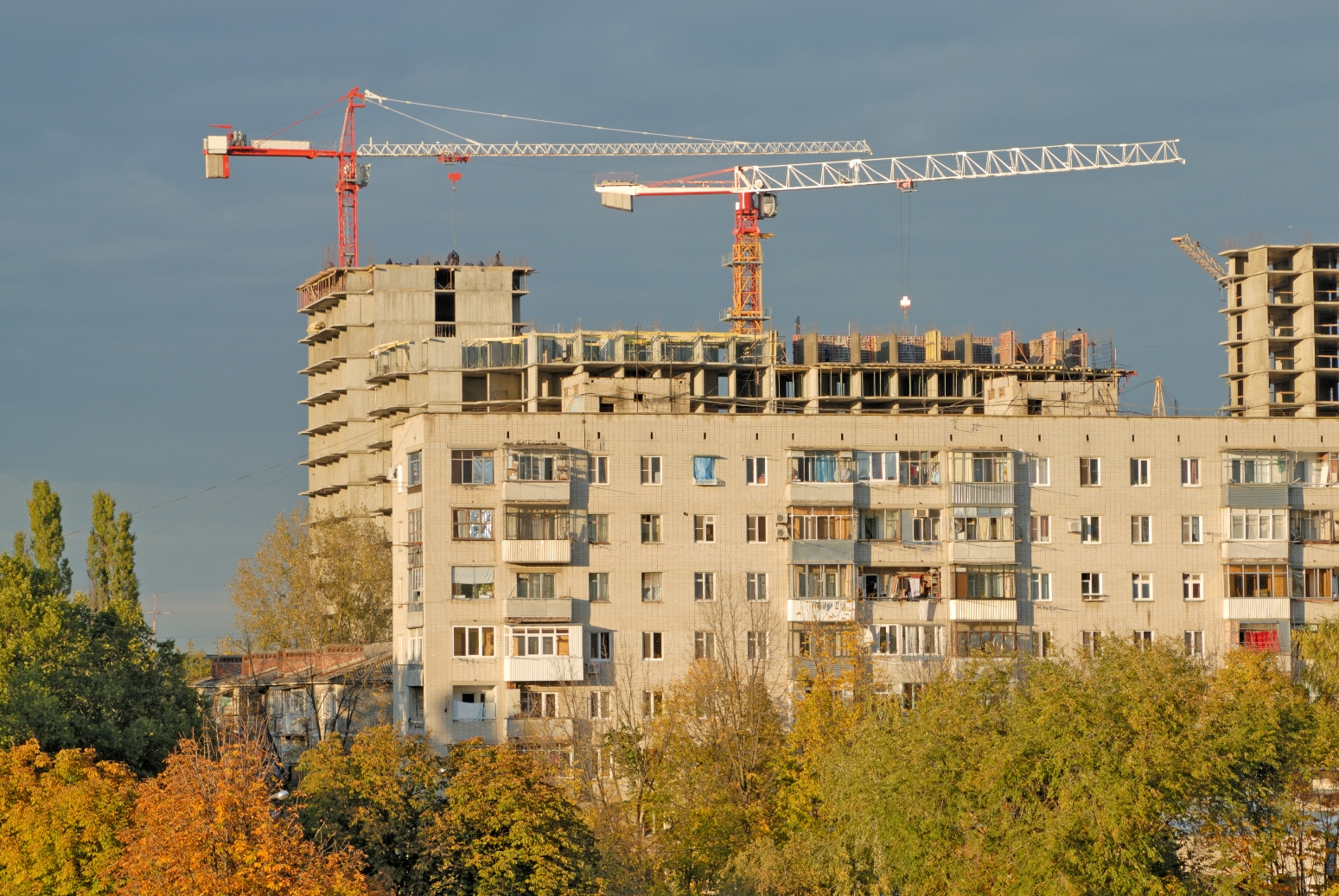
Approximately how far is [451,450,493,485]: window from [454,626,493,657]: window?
7.41 metres

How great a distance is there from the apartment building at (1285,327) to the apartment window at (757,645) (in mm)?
97369

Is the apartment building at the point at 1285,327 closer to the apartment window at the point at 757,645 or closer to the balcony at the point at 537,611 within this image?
the apartment window at the point at 757,645

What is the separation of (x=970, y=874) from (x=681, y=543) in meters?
34.8

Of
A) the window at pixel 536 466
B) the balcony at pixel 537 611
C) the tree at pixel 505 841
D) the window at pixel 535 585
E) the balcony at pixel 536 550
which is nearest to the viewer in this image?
the tree at pixel 505 841

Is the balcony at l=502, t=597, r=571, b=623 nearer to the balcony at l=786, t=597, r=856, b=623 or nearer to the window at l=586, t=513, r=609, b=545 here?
the window at l=586, t=513, r=609, b=545

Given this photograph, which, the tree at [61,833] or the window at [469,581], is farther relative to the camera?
the window at [469,581]

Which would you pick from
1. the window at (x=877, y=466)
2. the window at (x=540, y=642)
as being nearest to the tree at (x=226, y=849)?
the window at (x=540, y=642)

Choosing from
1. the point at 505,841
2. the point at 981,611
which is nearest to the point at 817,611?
the point at 981,611

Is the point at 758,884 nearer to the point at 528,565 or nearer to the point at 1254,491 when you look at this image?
the point at 528,565

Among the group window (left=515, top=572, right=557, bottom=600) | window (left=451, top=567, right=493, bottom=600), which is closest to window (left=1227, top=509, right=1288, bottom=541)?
window (left=515, top=572, right=557, bottom=600)

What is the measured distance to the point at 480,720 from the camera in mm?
96125

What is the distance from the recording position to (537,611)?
3804 inches

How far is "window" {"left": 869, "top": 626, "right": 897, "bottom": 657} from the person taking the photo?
328 ft

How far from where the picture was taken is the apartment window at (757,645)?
97.9 m
